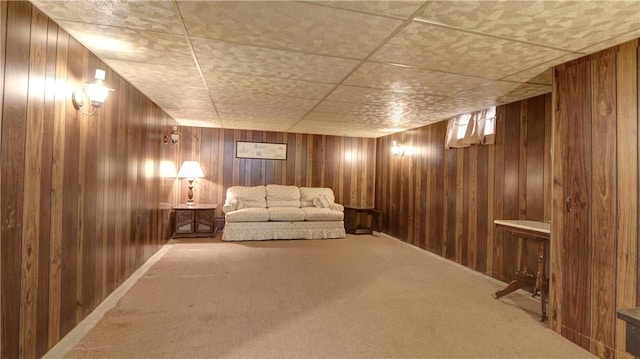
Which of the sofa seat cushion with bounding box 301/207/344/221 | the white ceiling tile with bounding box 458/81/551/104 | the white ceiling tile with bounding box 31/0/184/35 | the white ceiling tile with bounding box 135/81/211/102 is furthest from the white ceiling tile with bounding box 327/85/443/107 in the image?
the sofa seat cushion with bounding box 301/207/344/221

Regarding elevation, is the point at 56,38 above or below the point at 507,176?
above

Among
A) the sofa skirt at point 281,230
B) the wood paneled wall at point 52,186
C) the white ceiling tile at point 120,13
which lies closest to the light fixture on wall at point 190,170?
the sofa skirt at point 281,230

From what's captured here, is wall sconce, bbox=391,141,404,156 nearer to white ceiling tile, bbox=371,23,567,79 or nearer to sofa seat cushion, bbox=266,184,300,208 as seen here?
sofa seat cushion, bbox=266,184,300,208

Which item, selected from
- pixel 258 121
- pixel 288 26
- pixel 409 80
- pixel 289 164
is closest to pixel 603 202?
pixel 409 80

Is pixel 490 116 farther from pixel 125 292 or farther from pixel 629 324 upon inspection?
pixel 125 292

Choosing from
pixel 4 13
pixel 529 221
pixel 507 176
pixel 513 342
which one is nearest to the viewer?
pixel 4 13

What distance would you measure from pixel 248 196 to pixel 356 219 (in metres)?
2.24

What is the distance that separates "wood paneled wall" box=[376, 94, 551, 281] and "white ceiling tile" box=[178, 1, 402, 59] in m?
2.22

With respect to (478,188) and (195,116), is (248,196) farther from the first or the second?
(478,188)

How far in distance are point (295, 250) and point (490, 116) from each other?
10.5 feet

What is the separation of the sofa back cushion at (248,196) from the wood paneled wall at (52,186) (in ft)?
8.94

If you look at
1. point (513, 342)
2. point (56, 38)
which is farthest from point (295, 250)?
point (56, 38)

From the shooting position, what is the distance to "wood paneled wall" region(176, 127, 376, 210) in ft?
19.9

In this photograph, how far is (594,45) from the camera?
1.96 meters
